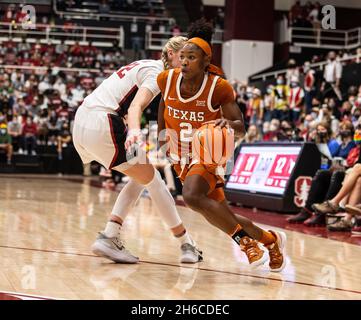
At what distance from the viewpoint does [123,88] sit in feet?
17.0

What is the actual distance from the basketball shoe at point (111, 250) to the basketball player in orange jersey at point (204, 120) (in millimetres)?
747

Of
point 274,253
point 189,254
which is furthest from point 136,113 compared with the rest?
point 274,253

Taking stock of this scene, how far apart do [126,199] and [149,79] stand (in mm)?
928

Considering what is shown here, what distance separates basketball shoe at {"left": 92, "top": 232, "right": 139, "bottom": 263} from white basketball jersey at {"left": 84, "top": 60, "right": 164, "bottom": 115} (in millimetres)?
926

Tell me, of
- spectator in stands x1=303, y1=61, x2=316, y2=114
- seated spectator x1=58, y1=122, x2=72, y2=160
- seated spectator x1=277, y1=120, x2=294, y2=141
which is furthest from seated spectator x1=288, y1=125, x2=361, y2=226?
seated spectator x1=58, y1=122, x2=72, y2=160

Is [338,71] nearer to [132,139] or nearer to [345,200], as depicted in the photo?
[345,200]

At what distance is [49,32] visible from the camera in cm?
2725

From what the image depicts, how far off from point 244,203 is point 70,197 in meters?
3.11

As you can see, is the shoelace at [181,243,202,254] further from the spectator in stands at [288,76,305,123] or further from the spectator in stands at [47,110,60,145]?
the spectator in stands at [47,110,60,145]

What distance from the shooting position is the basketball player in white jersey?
16.7 feet

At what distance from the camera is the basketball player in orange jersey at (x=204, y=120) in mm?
4699

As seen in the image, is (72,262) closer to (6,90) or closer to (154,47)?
(6,90)
